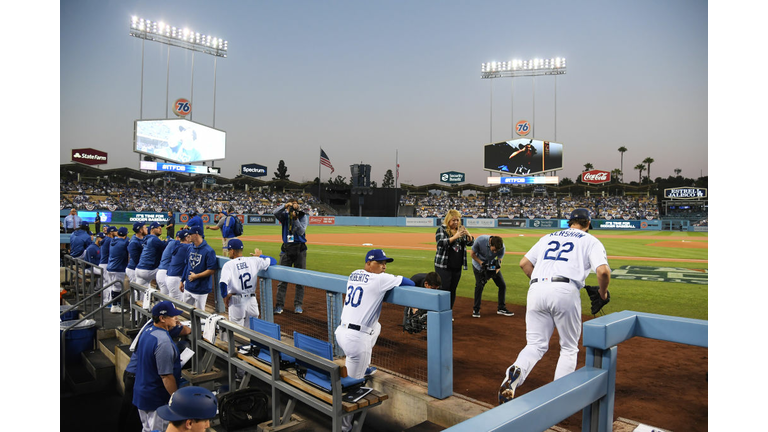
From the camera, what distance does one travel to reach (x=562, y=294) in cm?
381

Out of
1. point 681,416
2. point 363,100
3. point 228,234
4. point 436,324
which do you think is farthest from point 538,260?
point 363,100

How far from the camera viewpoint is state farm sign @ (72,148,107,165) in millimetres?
62562

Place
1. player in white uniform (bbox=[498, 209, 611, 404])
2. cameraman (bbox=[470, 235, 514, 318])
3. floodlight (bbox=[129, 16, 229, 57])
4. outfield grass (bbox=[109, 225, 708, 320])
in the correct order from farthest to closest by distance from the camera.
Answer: floodlight (bbox=[129, 16, 229, 57]) < outfield grass (bbox=[109, 225, 708, 320]) < cameraman (bbox=[470, 235, 514, 318]) < player in white uniform (bbox=[498, 209, 611, 404])

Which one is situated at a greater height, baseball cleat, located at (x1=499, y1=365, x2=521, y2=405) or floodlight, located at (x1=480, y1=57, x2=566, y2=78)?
floodlight, located at (x1=480, y1=57, x2=566, y2=78)

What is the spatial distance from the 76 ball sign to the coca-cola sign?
2152 inches

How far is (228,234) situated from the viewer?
10.9m

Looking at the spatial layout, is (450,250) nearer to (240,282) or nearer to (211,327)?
(240,282)

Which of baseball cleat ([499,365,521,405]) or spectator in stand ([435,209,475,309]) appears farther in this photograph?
spectator in stand ([435,209,475,309])

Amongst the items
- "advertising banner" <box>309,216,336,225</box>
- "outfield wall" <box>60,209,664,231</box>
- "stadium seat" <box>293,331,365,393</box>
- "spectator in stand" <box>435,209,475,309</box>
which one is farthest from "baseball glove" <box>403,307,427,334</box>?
"advertising banner" <box>309,216,336,225</box>

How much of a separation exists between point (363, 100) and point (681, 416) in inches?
2774

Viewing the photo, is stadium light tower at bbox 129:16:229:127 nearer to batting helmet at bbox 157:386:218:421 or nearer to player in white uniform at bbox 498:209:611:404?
batting helmet at bbox 157:386:218:421

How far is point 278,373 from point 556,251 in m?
2.85

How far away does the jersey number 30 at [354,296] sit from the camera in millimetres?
3980

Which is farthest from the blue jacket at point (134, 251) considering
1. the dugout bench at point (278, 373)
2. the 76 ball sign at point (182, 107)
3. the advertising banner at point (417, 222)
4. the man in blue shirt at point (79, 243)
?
the 76 ball sign at point (182, 107)
